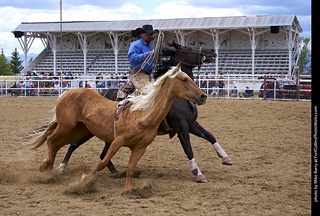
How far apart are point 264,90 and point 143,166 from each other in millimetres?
13472

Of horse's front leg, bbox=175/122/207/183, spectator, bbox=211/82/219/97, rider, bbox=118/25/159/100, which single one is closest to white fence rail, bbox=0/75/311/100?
spectator, bbox=211/82/219/97

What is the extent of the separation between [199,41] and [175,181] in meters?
30.0

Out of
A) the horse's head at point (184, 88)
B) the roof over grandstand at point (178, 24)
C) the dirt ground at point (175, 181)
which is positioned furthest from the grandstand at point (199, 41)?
the horse's head at point (184, 88)

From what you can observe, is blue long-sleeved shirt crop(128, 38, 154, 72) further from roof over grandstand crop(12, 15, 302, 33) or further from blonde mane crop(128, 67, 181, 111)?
roof over grandstand crop(12, 15, 302, 33)

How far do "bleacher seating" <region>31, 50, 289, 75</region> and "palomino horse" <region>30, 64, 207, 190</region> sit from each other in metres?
25.6

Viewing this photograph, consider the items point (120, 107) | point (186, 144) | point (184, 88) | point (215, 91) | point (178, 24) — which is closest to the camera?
point (184, 88)

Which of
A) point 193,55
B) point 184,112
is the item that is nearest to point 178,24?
point 193,55

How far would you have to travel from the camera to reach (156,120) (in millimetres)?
4891

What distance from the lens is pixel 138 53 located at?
6.03 m

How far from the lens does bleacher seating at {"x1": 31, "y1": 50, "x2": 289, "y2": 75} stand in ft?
99.8

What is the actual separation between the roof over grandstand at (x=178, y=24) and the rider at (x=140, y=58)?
24558mm

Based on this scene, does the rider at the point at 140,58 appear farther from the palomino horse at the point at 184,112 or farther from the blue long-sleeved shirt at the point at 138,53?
the palomino horse at the point at 184,112

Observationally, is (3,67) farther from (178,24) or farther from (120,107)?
(120,107)

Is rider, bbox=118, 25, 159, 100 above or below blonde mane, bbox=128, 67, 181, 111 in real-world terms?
above
